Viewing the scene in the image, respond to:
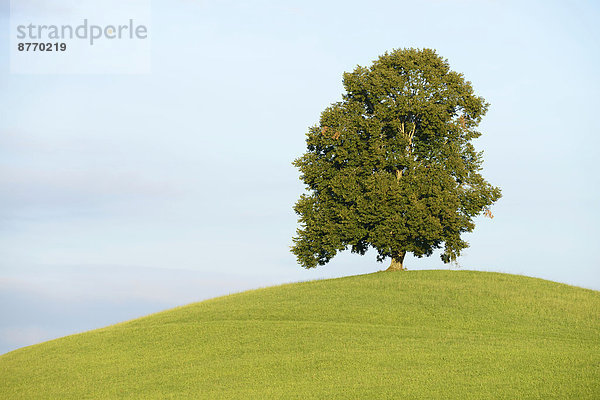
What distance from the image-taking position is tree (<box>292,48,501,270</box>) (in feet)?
143

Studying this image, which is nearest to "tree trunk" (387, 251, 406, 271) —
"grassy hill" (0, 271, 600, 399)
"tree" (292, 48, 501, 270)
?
"tree" (292, 48, 501, 270)

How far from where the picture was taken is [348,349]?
89.6 ft

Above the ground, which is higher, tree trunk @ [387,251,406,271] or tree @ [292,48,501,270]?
tree @ [292,48,501,270]

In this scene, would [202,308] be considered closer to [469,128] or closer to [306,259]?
[306,259]

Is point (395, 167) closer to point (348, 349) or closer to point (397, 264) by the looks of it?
point (397, 264)

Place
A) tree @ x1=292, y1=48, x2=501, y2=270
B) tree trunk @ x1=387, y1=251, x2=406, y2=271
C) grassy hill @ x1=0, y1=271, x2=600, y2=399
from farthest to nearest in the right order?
tree trunk @ x1=387, y1=251, x2=406, y2=271 < tree @ x1=292, y1=48, x2=501, y2=270 < grassy hill @ x1=0, y1=271, x2=600, y2=399

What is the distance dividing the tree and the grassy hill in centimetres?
391

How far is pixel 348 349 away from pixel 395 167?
21.3m

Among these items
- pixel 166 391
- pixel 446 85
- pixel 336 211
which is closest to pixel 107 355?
pixel 166 391

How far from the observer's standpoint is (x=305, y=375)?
948 inches

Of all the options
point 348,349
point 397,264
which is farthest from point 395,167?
point 348,349

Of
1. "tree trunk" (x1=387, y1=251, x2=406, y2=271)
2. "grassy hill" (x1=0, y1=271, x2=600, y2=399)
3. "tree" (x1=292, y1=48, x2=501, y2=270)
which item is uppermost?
"tree" (x1=292, y1=48, x2=501, y2=270)

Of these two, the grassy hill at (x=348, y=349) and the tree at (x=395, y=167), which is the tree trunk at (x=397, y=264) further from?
the grassy hill at (x=348, y=349)

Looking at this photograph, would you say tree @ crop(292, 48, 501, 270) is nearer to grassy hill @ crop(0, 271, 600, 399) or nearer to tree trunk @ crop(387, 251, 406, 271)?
tree trunk @ crop(387, 251, 406, 271)
